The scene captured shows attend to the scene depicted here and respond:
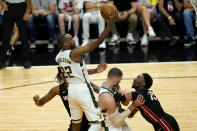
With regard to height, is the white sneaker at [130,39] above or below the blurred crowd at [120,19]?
below

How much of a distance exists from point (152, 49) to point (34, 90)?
15.0ft

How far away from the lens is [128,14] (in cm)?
1350

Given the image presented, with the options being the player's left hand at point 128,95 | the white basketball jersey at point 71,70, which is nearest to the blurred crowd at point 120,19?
the white basketball jersey at point 71,70

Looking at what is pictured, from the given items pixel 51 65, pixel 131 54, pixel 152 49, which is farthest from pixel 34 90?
pixel 152 49

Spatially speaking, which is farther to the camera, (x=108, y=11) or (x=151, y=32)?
(x=151, y=32)

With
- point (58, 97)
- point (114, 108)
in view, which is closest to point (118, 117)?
point (114, 108)

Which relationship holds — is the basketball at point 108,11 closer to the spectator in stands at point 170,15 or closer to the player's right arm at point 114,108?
the player's right arm at point 114,108

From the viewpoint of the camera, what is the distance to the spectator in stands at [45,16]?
1356 centimetres

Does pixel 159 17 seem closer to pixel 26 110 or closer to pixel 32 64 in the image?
pixel 32 64

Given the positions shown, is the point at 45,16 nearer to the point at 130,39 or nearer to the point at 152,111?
the point at 130,39

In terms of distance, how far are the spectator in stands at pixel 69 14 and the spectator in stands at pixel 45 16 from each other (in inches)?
10.8

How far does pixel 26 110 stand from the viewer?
8.49 m

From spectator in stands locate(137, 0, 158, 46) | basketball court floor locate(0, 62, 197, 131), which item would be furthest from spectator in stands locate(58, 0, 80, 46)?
basketball court floor locate(0, 62, 197, 131)

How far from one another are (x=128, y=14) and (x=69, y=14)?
5.66 ft
